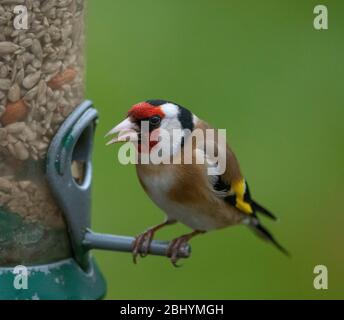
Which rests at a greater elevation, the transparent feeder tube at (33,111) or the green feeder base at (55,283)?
the transparent feeder tube at (33,111)

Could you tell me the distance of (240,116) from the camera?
26.5 feet

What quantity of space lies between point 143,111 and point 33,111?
40 cm

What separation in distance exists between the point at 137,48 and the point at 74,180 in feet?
8.37

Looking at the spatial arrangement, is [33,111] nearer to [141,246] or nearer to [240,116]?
[141,246]

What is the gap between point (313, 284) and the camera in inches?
304

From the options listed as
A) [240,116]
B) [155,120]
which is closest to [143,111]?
[155,120]

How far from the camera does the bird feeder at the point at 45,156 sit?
17.0 ft

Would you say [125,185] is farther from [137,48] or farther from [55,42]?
[55,42]

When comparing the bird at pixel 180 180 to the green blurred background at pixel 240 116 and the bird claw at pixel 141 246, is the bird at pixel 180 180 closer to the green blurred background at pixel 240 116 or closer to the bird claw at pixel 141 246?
the bird claw at pixel 141 246

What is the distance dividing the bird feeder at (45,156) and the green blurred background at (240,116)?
1657 mm

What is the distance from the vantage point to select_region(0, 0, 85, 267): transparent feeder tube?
17.0 feet

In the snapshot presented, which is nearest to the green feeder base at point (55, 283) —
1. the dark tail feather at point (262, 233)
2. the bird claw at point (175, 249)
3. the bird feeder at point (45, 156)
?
the bird feeder at point (45, 156)

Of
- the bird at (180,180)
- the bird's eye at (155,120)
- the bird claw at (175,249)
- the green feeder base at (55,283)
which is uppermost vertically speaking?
the bird's eye at (155,120)
